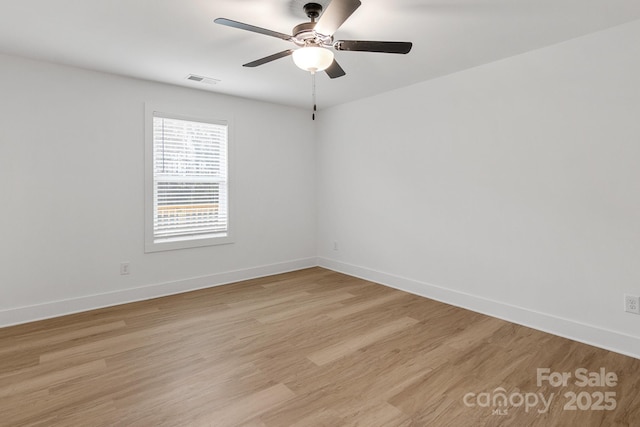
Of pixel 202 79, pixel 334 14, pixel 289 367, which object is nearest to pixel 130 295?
pixel 289 367

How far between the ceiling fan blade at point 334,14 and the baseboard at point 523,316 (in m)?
2.85

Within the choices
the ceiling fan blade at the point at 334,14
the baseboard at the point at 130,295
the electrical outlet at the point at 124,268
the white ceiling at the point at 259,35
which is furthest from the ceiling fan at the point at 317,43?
the baseboard at the point at 130,295

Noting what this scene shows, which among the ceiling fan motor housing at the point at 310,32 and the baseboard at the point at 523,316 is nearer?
the ceiling fan motor housing at the point at 310,32

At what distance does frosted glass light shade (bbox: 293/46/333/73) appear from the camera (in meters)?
2.12

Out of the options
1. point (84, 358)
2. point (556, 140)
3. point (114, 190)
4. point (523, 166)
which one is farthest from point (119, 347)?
point (556, 140)

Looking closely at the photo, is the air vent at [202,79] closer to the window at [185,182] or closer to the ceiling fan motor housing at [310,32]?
the window at [185,182]

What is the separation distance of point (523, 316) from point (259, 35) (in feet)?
10.9

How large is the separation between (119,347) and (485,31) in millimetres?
3745

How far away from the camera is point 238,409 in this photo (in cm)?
189

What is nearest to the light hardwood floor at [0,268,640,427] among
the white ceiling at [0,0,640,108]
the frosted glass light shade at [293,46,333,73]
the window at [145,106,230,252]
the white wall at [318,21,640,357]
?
the white wall at [318,21,640,357]

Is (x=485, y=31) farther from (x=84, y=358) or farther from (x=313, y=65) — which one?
(x=84, y=358)

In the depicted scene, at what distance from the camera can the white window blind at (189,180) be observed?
A: 154 inches

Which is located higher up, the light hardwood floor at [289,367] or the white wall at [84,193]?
the white wall at [84,193]

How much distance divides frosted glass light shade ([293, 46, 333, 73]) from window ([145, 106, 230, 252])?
7.82 feet
